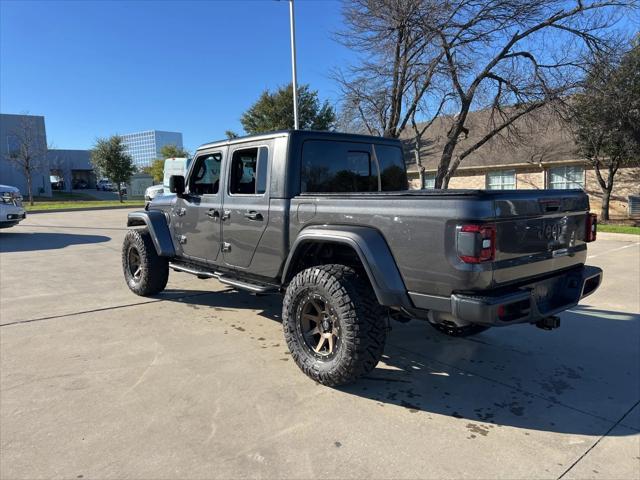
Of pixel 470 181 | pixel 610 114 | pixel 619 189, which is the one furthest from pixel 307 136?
pixel 470 181

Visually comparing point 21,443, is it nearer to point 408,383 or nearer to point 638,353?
point 408,383

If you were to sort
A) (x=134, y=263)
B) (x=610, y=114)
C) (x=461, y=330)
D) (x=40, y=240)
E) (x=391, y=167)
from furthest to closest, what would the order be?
1. (x=610, y=114)
2. (x=40, y=240)
3. (x=134, y=263)
4. (x=391, y=167)
5. (x=461, y=330)

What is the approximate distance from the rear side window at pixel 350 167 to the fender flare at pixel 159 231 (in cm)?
237

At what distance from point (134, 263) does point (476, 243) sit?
5.11 m

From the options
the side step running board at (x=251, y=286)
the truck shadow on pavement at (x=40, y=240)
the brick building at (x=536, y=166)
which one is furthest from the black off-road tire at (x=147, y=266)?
the brick building at (x=536, y=166)

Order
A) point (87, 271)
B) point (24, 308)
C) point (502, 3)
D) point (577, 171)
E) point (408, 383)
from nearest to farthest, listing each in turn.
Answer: point (408, 383), point (24, 308), point (87, 271), point (502, 3), point (577, 171)

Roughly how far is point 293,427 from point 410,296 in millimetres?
1142

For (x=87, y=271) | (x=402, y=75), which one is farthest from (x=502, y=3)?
(x=87, y=271)

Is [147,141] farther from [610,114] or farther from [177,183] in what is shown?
[177,183]

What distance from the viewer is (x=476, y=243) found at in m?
2.72

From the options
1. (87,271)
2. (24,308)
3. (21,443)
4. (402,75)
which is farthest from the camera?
(402,75)

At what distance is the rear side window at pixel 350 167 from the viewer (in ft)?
13.6

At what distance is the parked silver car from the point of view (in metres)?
11.7

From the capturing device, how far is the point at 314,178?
415cm
